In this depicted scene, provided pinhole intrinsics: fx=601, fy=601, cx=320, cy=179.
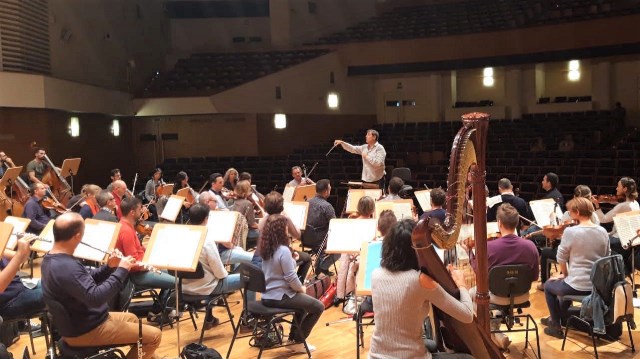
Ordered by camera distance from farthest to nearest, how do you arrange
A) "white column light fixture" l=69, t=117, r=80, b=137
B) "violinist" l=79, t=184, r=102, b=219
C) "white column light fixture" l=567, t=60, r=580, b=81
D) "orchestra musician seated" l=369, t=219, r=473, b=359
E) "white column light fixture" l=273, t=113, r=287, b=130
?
"white column light fixture" l=567, t=60, r=580, b=81
"white column light fixture" l=273, t=113, r=287, b=130
"white column light fixture" l=69, t=117, r=80, b=137
"violinist" l=79, t=184, r=102, b=219
"orchestra musician seated" l=369, t=219, r=473, b=359

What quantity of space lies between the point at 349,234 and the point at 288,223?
0.89 metres

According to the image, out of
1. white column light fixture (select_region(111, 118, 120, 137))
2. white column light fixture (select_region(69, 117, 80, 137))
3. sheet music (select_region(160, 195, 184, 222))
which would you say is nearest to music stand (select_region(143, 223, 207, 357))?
sheet music (select_region(160, 195, 184, 222))

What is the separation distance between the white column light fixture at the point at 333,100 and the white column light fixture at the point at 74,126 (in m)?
7.92

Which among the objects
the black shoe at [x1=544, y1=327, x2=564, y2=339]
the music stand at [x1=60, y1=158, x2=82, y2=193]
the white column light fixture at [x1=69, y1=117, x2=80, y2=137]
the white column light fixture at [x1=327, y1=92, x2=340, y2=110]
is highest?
the white column light fixture at [x1=327, y1=92, x2=340, y2=110]

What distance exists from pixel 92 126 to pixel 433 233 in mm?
15457

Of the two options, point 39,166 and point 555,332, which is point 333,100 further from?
point 555,332

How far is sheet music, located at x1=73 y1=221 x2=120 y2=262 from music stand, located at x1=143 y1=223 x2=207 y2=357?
44cm

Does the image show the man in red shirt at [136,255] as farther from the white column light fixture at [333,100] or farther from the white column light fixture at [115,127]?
the white column light fixture at [333,100]

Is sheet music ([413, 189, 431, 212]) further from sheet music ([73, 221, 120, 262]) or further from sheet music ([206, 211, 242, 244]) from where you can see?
sheet music ([73, 221, 120, 262])

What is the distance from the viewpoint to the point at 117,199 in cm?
808

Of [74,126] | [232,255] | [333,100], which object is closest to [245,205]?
[232,255]

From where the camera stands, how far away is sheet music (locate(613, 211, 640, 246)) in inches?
224

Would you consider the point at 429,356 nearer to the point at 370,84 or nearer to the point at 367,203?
the point at 367,203

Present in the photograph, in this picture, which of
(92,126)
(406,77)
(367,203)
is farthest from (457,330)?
(406,77)
